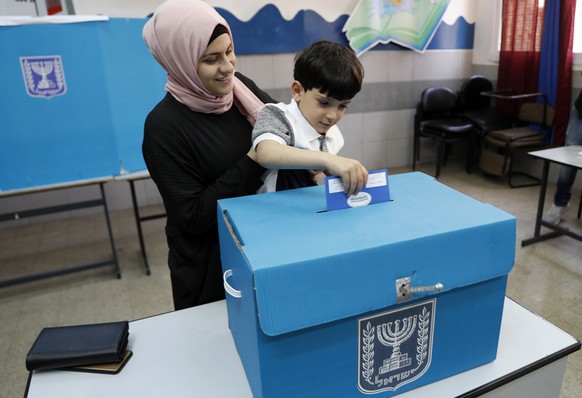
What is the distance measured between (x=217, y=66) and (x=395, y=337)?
0.75 m

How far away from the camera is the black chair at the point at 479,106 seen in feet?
14.3

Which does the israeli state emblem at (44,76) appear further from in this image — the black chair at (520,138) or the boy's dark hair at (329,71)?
the black chair at (520,138)

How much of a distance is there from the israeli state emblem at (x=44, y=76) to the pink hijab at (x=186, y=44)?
1.74m

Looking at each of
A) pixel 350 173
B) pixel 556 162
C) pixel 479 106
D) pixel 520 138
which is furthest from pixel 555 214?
pixel 350 173

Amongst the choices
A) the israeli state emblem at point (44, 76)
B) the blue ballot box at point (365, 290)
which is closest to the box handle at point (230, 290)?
the blue ballot box at point (365, 290)

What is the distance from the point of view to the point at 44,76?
2480mm

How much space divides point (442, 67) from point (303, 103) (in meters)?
4.52

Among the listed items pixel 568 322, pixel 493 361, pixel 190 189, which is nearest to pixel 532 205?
pixel 568 322

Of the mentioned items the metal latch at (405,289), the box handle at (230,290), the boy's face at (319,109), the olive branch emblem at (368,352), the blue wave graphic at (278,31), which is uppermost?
the blue wave graphic at (278,31)

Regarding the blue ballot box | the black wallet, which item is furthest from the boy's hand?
the black wallet

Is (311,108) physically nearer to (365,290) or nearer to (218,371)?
(365,290)

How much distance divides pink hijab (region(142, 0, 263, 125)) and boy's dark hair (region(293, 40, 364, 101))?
0.20m

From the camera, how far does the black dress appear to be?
3.22 ft

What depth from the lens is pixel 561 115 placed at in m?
3.94
